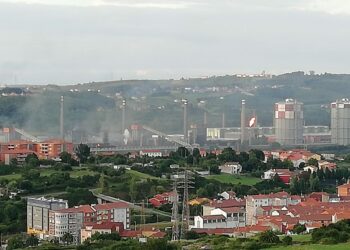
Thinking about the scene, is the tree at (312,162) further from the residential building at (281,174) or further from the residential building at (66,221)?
the residential building at (66,221)

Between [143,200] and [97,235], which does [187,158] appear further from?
[97,235]

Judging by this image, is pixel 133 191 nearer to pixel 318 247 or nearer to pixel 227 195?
pixel 227 195

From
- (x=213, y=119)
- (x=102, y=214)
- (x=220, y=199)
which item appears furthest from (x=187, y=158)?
(x=213, y=119)

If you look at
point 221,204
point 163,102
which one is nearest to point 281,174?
point 221,204

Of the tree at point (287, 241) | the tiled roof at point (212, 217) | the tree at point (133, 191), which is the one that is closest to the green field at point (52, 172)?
the tree at point (133, 191)

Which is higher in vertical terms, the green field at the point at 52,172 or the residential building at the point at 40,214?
the green field at the point at 52,172
